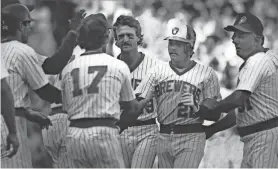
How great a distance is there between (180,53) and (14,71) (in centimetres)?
194

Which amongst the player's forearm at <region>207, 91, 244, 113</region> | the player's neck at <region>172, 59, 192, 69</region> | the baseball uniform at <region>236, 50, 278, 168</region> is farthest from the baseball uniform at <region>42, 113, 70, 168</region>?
the baseball uniform at <region>236, 50, 278, 168</region>

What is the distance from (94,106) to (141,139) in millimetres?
1718

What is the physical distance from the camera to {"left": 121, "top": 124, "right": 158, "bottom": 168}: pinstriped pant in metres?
9.87

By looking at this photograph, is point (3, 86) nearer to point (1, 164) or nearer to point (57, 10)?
point (1, 164)

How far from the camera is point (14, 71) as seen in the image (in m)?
8.77

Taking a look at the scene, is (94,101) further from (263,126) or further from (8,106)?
(263,126)

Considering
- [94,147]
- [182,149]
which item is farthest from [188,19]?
[94,147]

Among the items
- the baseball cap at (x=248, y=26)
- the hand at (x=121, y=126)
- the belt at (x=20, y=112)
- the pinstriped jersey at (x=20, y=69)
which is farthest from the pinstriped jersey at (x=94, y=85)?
the baseball cap at (x=248, y=26)

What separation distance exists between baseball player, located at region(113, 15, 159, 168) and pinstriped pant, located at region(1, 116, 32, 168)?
146 cm

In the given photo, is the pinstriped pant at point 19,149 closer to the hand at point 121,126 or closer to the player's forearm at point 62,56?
the player's forearm at point 62,56

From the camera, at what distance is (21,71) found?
346 inches

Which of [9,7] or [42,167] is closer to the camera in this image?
[9,7]

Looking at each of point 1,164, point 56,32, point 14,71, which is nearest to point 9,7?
point 14,71

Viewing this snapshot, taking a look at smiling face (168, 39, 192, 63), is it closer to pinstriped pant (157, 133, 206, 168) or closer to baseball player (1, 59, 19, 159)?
pinstriped pant (157, 133, 206, 168)
